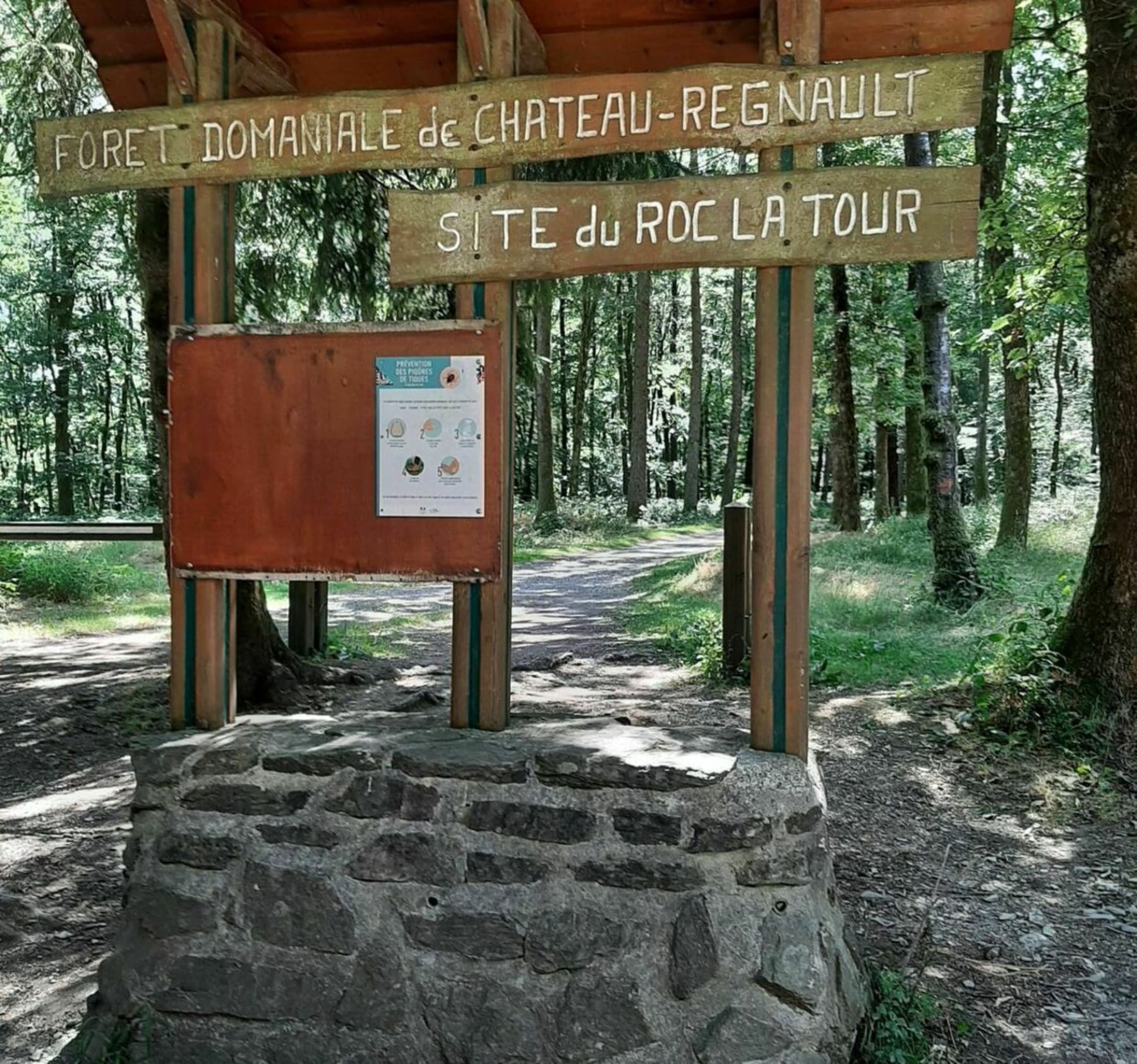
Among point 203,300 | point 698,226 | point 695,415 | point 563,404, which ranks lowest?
point 203,300

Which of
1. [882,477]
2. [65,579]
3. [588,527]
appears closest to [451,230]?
[65,579]

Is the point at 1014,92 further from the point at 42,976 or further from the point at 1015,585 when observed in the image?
the point at 42,976

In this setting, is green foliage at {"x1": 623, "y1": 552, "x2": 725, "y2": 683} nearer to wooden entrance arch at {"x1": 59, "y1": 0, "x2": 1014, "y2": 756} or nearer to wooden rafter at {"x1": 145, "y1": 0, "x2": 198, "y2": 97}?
wooden entrance arch at {"x1": 59, "y1": 0, "x2": 1014, "y2": 756}

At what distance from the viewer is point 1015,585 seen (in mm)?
10156

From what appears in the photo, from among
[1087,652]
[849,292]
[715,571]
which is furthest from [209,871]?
[849,292]

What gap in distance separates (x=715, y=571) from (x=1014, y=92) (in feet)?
22.7

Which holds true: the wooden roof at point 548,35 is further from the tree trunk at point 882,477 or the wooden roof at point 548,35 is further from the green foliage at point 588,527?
the tree trunk at point 882,477

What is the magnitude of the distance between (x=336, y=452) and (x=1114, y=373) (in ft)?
16.1

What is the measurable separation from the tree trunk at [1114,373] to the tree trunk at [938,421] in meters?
3.94

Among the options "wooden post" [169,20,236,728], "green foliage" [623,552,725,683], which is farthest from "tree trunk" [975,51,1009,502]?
"wooden post" [169,20,236,728]

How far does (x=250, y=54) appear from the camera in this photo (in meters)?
3.64

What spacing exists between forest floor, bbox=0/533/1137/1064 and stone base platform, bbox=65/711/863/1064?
2.02ft

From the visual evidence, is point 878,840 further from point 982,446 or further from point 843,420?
point 982,446

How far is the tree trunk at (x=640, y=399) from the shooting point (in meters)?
25.0
